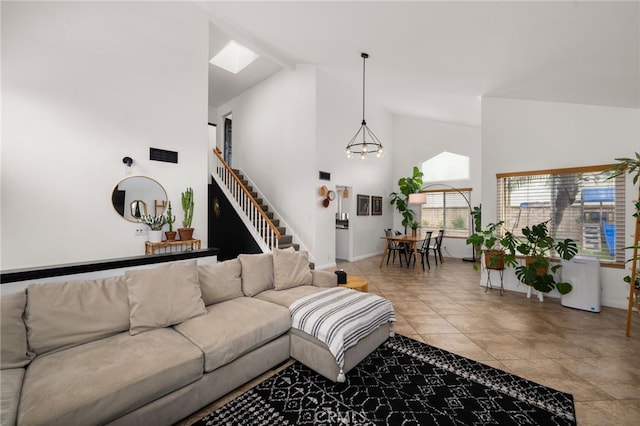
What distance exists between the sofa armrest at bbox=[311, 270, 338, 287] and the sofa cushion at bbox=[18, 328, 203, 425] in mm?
1685

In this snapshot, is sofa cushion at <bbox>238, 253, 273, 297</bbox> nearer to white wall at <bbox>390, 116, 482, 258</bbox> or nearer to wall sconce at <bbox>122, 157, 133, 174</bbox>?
wall sconce at <bbox>122, 157, 133, 174</bbox>

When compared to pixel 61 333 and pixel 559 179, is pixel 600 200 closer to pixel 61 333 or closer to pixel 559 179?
pixel 559 179

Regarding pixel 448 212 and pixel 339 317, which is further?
pixel 448 212

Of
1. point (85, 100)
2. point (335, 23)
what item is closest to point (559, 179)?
point (335, 23)

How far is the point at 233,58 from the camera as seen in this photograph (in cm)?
684

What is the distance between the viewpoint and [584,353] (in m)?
2.65

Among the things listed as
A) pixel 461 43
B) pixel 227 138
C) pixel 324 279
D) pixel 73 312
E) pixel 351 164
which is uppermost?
pixel 227 138

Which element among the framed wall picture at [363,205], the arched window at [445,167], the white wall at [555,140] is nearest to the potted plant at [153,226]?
the framed wall picture at [363,205]

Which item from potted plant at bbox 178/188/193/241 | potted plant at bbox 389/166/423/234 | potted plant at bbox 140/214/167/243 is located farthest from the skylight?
potted plant at bbox 389/166/423/234

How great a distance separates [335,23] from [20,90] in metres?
3.96

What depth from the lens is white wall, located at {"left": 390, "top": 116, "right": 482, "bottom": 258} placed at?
297 inches

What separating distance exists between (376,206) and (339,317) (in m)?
6.33

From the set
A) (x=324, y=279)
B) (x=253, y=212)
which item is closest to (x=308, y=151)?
(x=253, y=212)

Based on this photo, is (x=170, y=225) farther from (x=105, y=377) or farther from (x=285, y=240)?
(x=105, y=377)
